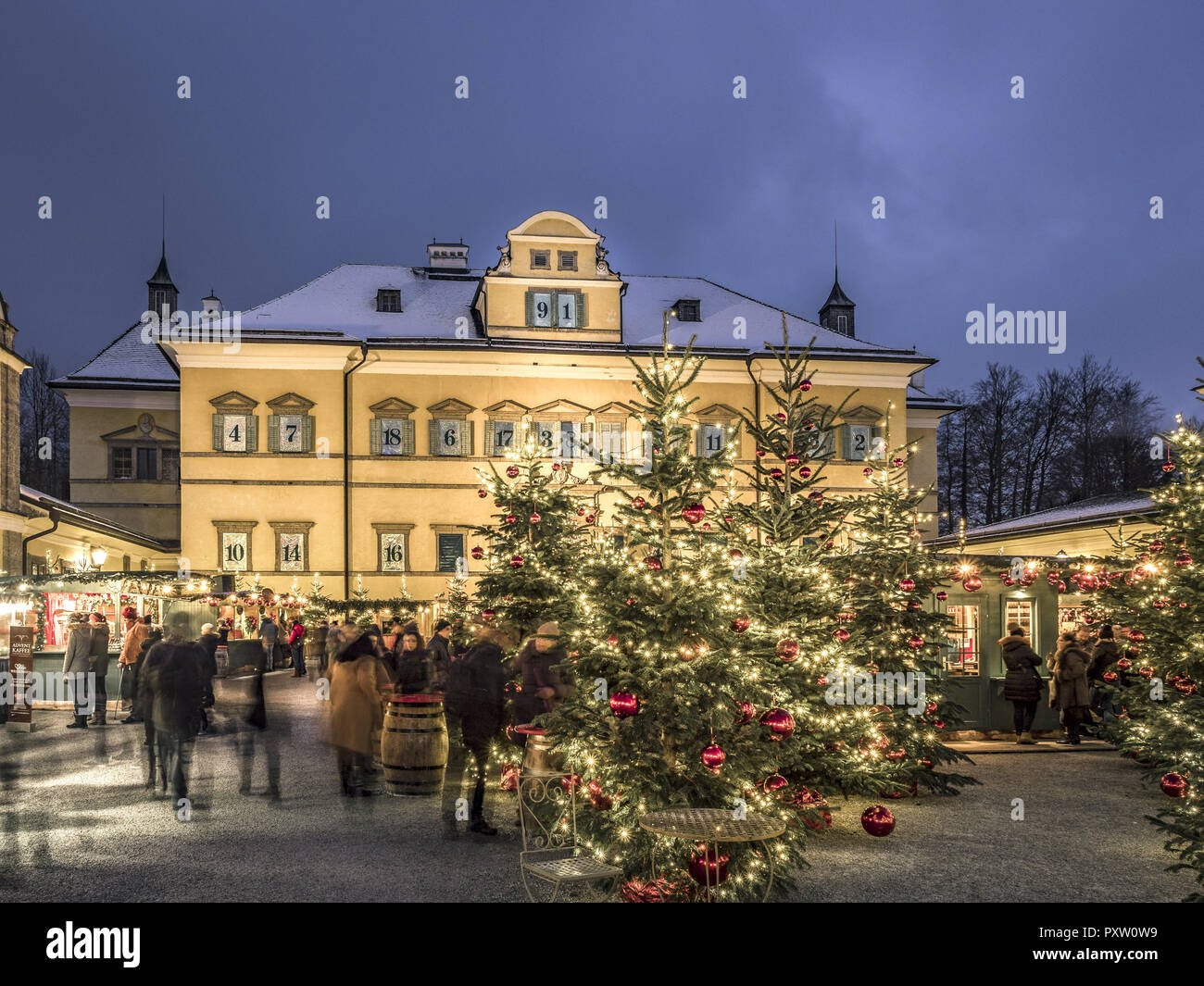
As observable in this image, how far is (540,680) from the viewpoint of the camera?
1001cm

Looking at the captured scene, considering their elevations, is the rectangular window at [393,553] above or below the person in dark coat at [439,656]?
above

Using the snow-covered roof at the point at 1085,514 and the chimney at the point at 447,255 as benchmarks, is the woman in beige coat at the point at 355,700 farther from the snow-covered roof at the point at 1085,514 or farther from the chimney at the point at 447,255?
the chimney at the point at 447,255

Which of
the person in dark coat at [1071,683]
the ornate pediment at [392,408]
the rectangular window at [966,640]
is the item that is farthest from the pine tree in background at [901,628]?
the ornate pediment at [392,408]

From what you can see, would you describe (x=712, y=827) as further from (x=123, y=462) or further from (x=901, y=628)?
(x=123, y=462)

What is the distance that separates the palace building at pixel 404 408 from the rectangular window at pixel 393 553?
0.23 feet

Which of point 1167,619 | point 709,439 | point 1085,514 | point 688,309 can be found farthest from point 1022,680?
point 688,309

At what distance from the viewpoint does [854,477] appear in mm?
36594

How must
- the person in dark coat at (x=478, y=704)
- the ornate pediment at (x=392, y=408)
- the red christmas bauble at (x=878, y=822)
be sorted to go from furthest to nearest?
the ornate pediment at (x=392, y=408), the person in dark coat at (x=478, y=704), the red christmas bauble at (x=878, y=822)

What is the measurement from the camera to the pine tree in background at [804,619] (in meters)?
9.48

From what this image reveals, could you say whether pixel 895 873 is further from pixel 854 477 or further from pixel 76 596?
pixel 854 477

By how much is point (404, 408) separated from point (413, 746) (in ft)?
80.2

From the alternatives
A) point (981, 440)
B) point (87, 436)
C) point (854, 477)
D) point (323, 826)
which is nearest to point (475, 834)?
point (323, 826)

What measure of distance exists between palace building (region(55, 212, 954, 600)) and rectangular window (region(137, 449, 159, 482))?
238 millimetres

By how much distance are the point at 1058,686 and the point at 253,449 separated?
26.4 m
